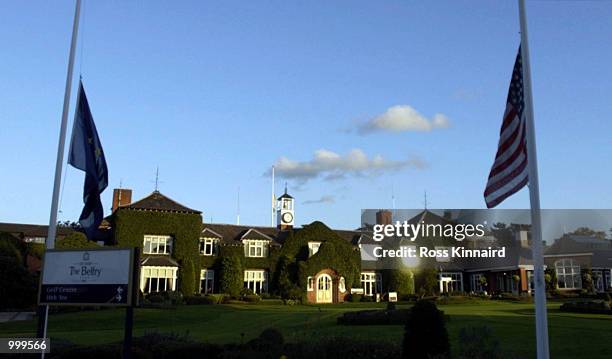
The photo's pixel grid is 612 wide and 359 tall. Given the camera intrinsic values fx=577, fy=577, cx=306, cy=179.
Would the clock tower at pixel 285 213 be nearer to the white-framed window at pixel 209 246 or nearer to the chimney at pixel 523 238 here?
the white-framed window at pixel 209 246

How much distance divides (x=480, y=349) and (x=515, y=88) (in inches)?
213

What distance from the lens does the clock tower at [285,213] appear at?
60188mm

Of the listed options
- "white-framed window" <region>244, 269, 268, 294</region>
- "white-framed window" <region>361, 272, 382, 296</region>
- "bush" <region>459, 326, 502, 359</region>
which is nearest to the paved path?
"white-framed window" <region>244, 269, 268, 294</region>

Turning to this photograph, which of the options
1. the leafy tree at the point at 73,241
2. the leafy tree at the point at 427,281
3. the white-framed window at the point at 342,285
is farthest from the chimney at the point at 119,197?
the leafy tree at the point at 427,281

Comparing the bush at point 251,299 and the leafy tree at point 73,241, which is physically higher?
the leafy tree at point 73,241

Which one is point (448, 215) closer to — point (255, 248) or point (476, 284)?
point (476, 284)

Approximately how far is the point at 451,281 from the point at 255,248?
21.8 metres

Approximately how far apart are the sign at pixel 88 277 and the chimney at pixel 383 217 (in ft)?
174

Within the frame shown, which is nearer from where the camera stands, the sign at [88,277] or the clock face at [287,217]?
the sign at [88,277]

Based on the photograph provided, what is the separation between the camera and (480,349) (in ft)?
39.6

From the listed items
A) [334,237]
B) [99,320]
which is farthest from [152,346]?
[334,237]

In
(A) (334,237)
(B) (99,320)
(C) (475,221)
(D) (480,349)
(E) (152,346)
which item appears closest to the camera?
(D) (480,349)

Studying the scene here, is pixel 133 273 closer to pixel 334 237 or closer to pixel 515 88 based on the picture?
pixel 515 88

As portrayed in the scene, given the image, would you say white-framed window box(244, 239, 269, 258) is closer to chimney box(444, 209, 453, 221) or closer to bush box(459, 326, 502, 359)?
chimney box(444, 209, 453, 221)
